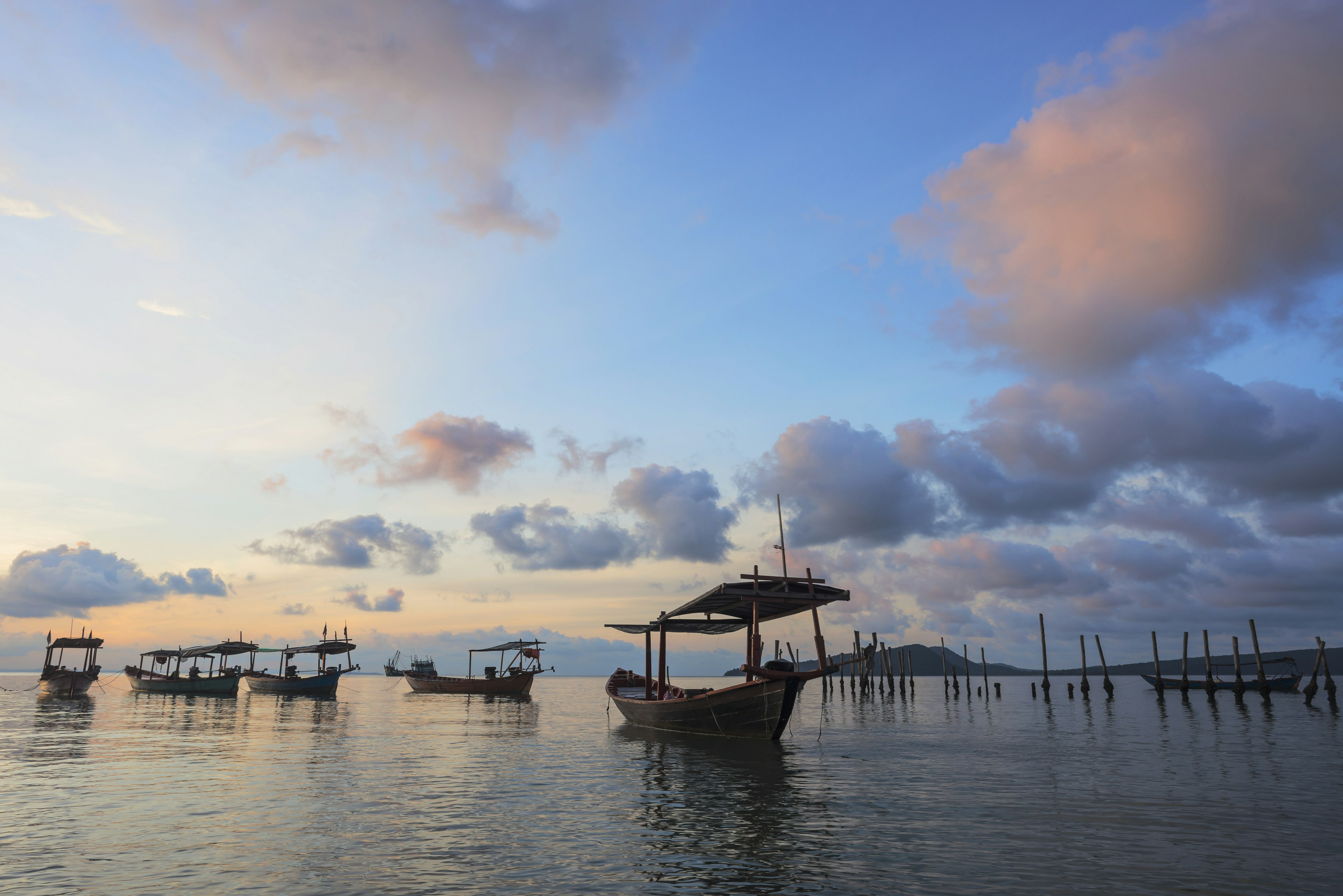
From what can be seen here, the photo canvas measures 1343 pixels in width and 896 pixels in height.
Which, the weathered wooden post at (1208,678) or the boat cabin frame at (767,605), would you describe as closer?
Result: the boat cabin frame at (767,605)

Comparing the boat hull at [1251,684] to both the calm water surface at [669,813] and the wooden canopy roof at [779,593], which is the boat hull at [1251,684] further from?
the wooden canopy roof at [779,593]

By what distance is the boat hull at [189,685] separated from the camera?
2844 inches

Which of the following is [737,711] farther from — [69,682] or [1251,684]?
[69,682]

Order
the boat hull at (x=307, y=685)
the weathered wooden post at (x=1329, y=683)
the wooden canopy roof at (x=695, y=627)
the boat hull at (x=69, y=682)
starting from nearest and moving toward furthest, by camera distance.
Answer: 1. the wooden canopy roof at (x=695, y=627)
2. the weathered wooden post at (x=1329, y=683)
3. the boat hull at (x=69, y=682)
4. the boat hull at (x=307, y=685)

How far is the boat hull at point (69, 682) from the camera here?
236ft

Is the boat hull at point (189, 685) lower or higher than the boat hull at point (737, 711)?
lower

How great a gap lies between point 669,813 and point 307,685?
6999 centimetres

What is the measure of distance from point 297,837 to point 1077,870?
1332 centimetres

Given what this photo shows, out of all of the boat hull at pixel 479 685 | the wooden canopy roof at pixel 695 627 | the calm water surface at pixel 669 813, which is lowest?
the boat hull at pixel 479 685

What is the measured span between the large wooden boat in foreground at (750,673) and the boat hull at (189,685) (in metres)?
55.8

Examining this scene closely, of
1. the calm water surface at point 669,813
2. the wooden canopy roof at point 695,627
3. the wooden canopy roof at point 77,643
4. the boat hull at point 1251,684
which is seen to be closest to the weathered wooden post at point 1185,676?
the boat hull at point 1251,684

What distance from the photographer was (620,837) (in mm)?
14148

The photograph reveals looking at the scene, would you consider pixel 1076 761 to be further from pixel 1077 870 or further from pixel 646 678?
pixel 646 678

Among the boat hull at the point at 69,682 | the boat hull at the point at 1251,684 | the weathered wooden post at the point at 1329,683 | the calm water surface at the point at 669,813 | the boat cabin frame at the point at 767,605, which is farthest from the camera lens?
the boat hull at the point at 69,682
